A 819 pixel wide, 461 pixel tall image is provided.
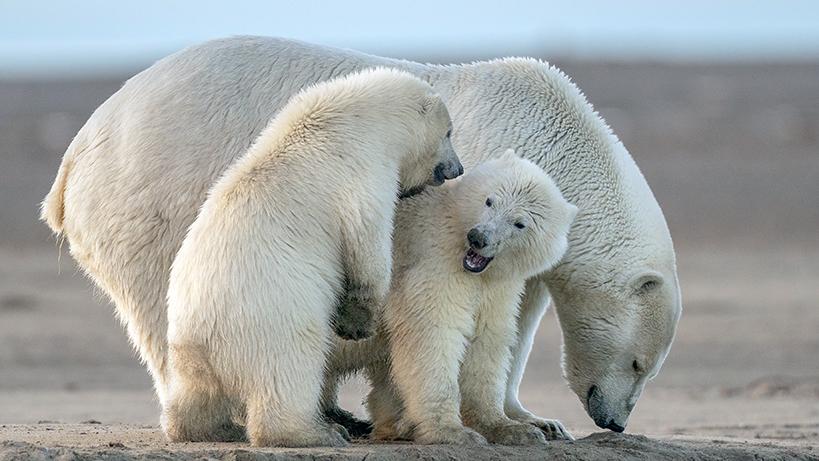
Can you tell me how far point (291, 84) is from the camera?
5754 millimetres

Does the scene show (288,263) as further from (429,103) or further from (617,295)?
(617,295)

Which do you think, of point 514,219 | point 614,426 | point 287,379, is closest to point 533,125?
point 514,219

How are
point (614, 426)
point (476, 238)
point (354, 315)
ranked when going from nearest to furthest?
point (476, 238), point (354, 315), point (614, 426)

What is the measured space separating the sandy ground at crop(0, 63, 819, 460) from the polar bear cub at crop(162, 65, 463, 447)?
0.23 metres

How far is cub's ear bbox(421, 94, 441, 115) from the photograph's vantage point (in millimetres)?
5062

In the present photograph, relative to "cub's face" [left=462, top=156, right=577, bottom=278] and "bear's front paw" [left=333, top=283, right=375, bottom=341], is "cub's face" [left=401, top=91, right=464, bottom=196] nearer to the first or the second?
"cub's face" [left=462, top=156, right=577, bottom=278]

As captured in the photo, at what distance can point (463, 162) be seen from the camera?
556 centimetres

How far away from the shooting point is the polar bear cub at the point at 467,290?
489 centimetres

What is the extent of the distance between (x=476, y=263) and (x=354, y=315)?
613 millimetres

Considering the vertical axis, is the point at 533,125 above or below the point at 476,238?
above

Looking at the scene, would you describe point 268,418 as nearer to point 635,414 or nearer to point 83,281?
point 635,414

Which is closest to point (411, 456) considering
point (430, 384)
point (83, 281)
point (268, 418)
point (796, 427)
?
point (430, 384)

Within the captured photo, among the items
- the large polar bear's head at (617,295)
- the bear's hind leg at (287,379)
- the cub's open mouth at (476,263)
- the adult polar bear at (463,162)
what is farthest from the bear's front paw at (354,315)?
A: the large polar bear's head at (617,295)

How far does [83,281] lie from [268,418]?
1356 centimetres
